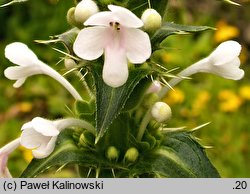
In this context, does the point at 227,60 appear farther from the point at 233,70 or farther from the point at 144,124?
the point at 144,124

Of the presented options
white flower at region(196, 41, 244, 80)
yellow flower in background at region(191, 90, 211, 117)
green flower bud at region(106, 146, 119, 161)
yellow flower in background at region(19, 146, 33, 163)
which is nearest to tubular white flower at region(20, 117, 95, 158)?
green flower bud at region(106, 146, 119, 161)

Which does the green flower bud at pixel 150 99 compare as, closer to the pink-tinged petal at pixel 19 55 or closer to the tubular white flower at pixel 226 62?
the tubular white flower at pixel 226 62

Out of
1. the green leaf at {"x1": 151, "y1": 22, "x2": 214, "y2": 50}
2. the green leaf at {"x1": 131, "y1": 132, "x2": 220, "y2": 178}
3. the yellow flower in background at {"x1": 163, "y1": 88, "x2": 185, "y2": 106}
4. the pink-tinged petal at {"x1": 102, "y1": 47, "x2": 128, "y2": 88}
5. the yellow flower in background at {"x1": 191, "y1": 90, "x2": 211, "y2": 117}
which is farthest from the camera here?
the yellow flower in background at {"x1": 163, "y1": 88, "x2": 185, "y2": 106}

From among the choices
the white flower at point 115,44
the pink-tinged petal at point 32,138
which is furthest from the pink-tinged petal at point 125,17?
the pink-tinged petal at point 32,138

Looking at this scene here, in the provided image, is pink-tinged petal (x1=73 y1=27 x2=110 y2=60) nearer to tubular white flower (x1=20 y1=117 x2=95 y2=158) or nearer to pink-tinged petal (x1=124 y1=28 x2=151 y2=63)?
pink-tinged petal (x1=124 y1=28 x2=151 y2=63)

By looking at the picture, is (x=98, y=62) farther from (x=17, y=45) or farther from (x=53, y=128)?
(x=17, y=45)
